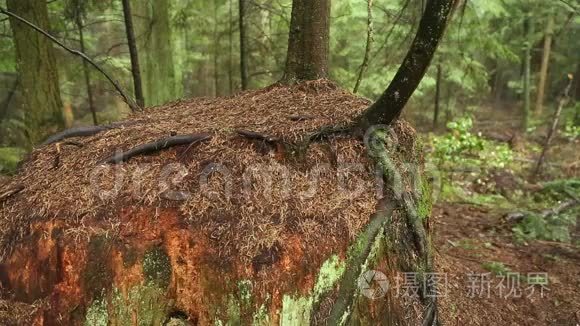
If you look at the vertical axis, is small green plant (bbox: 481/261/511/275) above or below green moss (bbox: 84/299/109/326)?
below

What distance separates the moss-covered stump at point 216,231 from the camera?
2963mm

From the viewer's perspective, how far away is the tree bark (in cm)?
264

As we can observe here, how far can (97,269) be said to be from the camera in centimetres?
295

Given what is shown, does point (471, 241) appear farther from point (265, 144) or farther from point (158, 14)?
point (158, 14)

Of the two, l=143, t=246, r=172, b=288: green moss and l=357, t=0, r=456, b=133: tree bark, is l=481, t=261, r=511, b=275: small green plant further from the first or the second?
l=143, t=246, r=172, b=288: green moss

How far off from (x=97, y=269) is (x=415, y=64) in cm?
244

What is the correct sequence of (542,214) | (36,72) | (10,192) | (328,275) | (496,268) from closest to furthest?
(328,275) → (10,192) → (496,268) → (36,72) → (542,214)

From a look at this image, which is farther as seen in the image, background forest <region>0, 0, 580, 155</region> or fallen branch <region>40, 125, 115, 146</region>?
background forest <region>0, 0, 580, 155</region>

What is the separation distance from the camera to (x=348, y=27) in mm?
13203

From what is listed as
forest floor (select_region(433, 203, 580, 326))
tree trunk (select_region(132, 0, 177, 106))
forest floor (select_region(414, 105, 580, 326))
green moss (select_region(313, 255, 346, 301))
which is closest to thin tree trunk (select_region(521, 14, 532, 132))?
forest floor (select_region(414, 105, 580, 326))

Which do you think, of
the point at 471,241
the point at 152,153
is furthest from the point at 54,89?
the point at 471,241

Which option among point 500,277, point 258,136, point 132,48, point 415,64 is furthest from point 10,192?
point 500,277

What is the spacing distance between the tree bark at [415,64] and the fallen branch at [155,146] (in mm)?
1353

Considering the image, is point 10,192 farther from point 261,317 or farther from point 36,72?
point 36,72
